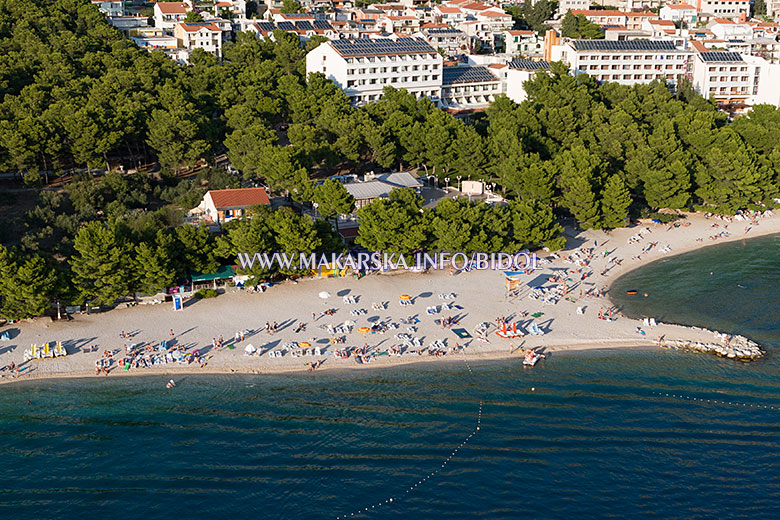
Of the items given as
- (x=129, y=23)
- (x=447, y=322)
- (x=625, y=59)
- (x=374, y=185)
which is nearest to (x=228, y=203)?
(x=374, y=185)

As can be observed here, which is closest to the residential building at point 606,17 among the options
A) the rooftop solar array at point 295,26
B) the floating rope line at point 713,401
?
the rooftop solar array at point 295,26

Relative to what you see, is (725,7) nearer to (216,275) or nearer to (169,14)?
(169,14)

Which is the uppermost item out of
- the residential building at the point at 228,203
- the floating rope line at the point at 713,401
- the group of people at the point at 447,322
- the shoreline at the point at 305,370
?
the residential building at the point at 228,203

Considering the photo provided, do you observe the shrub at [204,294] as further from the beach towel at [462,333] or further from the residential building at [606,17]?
the residential building at [606,17]

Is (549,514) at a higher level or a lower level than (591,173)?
lower

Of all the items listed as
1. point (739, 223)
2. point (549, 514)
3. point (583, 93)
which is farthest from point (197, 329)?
point (583, 93)

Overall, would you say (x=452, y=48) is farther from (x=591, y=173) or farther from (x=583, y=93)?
(x=591, y=173)

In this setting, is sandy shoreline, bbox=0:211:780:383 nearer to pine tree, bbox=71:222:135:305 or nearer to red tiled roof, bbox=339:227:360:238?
pine tree, bbox=71:222:135:305
